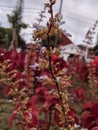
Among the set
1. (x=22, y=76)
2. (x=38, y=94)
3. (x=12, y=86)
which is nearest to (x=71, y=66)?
(x=22, y=76)

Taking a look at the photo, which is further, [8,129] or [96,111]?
[8,129]

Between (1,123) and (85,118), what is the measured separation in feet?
5.91

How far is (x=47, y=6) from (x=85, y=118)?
1409mm

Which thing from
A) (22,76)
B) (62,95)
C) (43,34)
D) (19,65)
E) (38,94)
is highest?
(19,65)

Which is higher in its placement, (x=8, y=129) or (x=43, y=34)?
(x=8, y=129)

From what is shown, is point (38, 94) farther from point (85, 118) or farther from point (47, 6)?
point (47, 6)

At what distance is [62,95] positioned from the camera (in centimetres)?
178

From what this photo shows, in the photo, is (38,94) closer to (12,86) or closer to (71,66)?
(12,86)

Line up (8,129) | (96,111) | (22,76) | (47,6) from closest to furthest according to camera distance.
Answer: (47,6), (96,111), (8,129), (22,76)

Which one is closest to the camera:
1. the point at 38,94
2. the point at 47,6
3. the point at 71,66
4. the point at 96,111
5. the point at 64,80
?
the point at 47,6

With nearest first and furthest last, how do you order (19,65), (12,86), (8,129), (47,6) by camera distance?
(47,6) < (12,86) < (8,129) < (19,65)

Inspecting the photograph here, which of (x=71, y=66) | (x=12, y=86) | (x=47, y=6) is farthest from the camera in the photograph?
(x=71, y=66)

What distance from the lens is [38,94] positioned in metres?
3.25

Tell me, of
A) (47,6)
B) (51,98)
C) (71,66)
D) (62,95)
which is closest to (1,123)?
(51,98)
